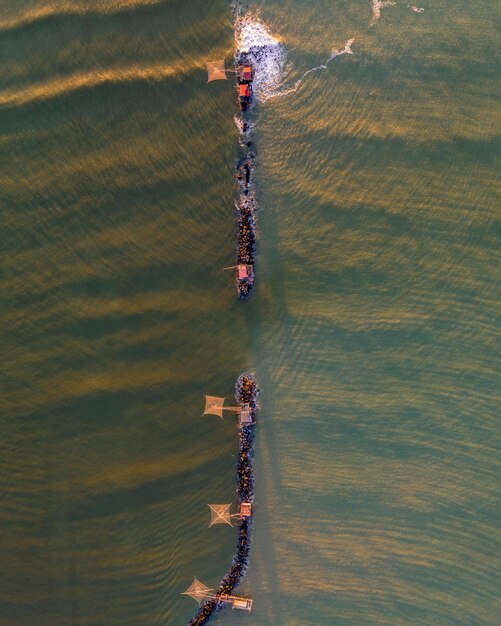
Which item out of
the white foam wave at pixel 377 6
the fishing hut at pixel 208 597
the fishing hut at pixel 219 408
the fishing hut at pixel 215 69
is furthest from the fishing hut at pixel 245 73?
the fishing hut at pixel 208 597

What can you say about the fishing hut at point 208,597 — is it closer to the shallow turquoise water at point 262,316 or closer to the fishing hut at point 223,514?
the shallow turquoise water at point 262,316

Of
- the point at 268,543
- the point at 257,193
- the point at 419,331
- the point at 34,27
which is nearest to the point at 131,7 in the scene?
the point at 34,27

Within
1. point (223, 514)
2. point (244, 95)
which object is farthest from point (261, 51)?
point (223, 514)

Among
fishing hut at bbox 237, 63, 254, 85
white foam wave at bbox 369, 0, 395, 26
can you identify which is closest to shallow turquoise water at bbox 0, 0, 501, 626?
white foam wave at bbox 369, 0, 395, 26

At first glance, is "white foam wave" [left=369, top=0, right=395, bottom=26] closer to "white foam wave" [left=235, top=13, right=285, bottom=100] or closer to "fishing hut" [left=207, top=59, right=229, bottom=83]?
"white foam wave" [left=235, top=13, right=285, bottom=100]

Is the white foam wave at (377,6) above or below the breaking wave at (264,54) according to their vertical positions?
above

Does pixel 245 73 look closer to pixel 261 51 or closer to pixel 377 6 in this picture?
pixel 261 51
